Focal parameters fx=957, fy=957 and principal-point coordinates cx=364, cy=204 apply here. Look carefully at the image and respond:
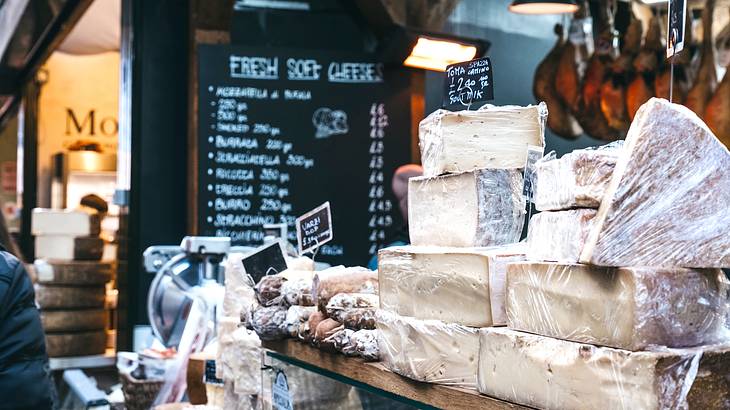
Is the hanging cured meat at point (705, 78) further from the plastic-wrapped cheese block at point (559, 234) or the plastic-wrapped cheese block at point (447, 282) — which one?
the plastic-wrapped cheese block at point (559, 234)

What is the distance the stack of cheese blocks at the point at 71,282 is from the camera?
578cm

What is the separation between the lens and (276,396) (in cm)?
249

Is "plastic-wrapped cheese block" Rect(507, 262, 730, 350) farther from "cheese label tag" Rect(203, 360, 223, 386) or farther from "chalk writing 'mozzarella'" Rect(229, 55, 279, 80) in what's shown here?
"chalk writing 'mozzarella'" Rect(229, 55, 279, 80)

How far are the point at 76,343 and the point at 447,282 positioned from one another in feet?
14.9

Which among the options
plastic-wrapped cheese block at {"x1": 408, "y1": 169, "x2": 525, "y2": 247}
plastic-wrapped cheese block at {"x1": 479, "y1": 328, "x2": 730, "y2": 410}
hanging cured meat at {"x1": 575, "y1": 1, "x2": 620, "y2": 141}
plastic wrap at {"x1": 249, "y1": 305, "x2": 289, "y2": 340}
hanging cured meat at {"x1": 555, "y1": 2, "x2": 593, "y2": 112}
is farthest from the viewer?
hanging cured meat at {"x1": 555, "y1": 2, "x2": 593, "y2": 112}

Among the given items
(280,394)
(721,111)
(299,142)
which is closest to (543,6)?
(721,111)

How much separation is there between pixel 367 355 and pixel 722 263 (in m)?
0.81

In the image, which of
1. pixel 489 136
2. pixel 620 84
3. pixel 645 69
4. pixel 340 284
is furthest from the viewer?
pixel 620 84

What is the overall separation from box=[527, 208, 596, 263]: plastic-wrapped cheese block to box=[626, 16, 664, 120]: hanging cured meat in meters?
3.68

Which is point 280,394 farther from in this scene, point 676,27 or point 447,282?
point 676,27

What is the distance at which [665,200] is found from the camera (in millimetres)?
1394

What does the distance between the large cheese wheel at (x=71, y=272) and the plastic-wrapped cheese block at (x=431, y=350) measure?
170 inches

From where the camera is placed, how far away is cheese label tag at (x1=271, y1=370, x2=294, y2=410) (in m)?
2.41

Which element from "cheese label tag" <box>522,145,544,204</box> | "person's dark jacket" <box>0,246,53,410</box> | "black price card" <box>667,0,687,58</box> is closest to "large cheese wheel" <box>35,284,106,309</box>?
"person's dark jacket" <box>0,246,53,410</box>
